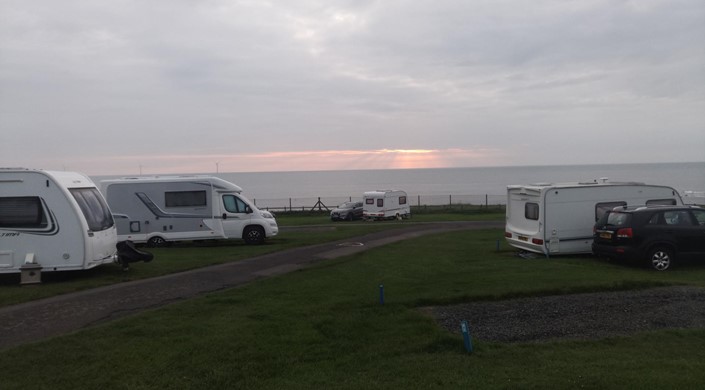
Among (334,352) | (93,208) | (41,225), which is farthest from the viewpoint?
(93,208)

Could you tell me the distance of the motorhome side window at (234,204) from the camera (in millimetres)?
22047

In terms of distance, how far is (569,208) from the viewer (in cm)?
1542

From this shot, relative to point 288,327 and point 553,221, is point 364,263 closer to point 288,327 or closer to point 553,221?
point 553,221

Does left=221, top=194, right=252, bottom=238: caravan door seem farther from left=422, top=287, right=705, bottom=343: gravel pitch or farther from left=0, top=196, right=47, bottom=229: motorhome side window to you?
left=422, top=287, right=705, bottom=343: gravel pitch

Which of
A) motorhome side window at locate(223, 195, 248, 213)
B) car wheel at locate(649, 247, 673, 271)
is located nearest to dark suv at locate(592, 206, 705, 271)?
car wheel at locate(649, 247, 673, 271)

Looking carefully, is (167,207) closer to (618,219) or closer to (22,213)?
(22,213)

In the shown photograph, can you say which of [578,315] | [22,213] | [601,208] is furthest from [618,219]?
[22,213]

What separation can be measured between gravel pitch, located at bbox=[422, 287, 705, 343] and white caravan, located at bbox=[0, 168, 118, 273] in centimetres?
786

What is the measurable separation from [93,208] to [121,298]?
3.87 metres

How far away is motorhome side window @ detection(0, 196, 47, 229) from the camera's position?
1180 centimetres

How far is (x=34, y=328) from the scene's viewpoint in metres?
7.70

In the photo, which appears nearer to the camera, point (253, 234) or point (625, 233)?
point (625, 233)

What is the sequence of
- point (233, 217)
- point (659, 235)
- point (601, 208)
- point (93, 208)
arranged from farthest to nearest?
point (233, 217)
point (601, 208)
point (659, 235)
point (93, 208)

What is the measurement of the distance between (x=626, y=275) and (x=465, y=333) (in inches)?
267
